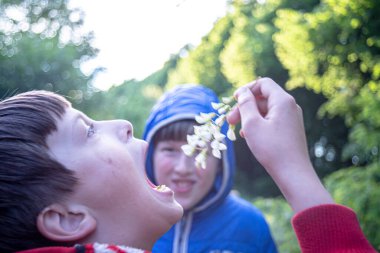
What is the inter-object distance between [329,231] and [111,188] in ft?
2.07

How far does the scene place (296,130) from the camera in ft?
4.63

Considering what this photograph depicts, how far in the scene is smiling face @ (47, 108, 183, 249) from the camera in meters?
1.40

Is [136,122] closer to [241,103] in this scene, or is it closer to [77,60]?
[77,60]

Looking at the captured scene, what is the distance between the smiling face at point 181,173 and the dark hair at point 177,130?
0.09 ft

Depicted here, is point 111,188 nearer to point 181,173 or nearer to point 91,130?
point 91,130

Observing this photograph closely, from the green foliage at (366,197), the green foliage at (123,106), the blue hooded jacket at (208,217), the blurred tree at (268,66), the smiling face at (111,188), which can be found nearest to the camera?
the smiling face at (111,188)

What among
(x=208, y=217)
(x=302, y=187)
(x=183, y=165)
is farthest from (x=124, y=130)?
(x=208, y=217)

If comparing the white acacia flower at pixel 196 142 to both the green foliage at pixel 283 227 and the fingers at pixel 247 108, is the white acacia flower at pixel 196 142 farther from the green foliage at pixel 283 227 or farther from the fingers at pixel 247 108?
the green foliage at pixel 283 227

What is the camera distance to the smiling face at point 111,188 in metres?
1.40

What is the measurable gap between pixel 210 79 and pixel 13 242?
8861 mm

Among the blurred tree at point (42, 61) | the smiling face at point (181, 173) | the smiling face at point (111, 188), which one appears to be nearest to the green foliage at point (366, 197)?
the smiling face at point (181, 173)

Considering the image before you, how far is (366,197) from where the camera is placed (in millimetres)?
3451

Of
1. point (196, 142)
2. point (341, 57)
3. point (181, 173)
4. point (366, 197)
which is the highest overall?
point (196, 142)

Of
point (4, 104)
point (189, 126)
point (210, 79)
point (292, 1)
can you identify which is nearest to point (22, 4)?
point (210, 79)
